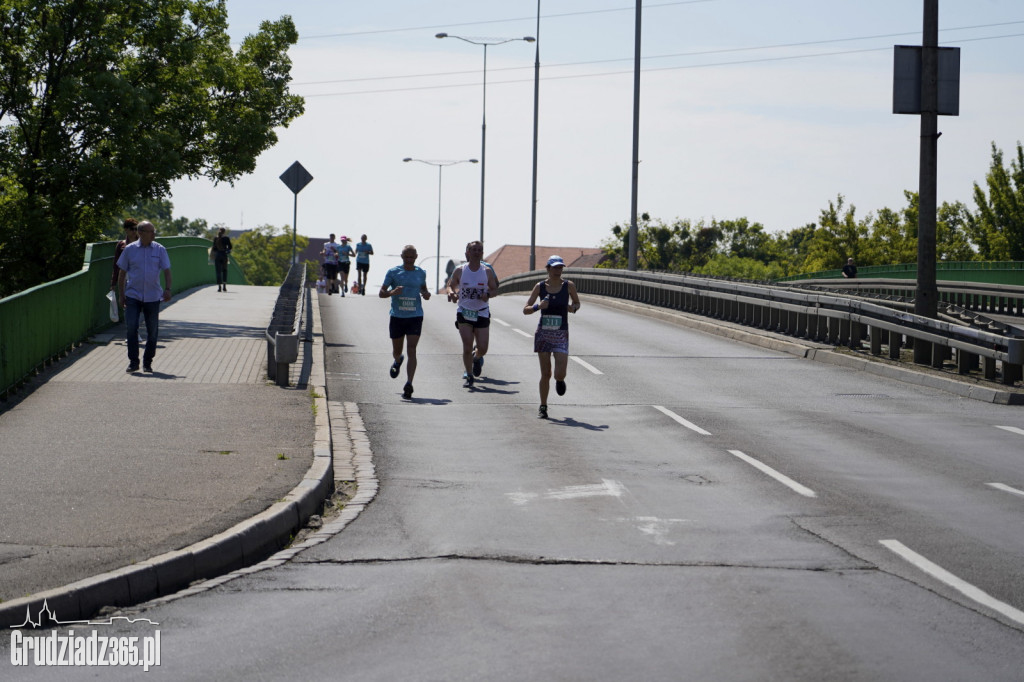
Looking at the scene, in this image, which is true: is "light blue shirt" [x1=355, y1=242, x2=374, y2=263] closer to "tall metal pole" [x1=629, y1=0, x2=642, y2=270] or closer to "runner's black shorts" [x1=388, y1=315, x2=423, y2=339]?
"tall metal pole" [x1=629, y1=0, x2=642, y2=270]

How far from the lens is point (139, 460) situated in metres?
10.4

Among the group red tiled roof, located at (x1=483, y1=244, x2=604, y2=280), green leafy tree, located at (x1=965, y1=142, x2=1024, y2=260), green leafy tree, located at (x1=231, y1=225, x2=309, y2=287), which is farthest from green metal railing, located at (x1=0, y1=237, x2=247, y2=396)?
green leafy tree, located at (x1=231, y1=225, x2=309, y2=287)

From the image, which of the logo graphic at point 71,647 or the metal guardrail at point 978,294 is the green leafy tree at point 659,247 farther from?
the logo graphic at point 71,647

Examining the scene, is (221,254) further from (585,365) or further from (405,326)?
(405,326)

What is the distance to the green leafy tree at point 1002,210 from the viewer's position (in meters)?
70.2

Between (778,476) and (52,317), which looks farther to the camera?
(52,317)

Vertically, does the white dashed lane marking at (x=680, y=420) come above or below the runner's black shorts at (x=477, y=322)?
below

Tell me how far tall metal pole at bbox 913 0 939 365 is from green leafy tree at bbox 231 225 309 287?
135 m

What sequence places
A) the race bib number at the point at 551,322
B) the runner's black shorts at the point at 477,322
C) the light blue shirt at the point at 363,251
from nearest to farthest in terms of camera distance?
1. the race bib number at the point at 551,322
2. the runner's black shorts at the point at 477,322
3. the light blue shirt at the point at 363,251

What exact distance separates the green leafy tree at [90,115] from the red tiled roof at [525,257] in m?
99.9

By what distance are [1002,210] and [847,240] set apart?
23988 millimetres

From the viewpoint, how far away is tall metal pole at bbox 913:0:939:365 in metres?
19.6

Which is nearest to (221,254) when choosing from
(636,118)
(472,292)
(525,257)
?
(636,118)

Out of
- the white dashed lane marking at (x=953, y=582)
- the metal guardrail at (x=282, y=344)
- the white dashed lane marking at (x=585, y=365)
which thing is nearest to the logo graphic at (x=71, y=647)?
the white dashed lane marking at (x=953, y=582)
